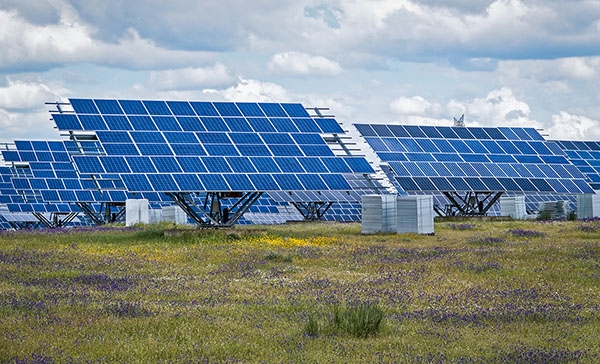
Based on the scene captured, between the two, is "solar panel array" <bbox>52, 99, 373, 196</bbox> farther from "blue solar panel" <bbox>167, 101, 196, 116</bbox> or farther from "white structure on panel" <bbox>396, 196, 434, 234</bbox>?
"white structure on panel" <bbox>396, 196, 434, 234</bbox>

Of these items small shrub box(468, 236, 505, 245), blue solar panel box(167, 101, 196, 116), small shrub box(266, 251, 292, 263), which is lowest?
small shrub box(266, 251, 292, 263)

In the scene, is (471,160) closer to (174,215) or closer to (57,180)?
(174,215)

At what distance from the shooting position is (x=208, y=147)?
35.6 m

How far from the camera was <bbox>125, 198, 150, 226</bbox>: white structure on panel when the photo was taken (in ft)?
166

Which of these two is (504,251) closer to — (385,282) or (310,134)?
(385,282)

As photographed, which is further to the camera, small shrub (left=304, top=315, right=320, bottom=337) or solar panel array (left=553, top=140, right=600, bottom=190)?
solar panel array (left=553, top=140, right=600, bottom=190)

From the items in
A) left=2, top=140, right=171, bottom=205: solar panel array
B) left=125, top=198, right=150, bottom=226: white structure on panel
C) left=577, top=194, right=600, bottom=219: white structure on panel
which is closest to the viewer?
left=125, top=198, right=150, bottom=226: white structure on panel

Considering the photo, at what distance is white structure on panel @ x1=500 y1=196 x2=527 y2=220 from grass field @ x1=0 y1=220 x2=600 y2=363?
2705cm

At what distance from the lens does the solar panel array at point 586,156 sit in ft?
234

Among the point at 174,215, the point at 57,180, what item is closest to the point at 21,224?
the point at 57,180

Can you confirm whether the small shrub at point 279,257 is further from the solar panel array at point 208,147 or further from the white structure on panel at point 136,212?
the white structure on panel at point 136,212

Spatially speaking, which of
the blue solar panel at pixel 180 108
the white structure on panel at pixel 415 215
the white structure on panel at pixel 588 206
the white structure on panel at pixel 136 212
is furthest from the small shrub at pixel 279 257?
the white structure on panel at pixel 588 206

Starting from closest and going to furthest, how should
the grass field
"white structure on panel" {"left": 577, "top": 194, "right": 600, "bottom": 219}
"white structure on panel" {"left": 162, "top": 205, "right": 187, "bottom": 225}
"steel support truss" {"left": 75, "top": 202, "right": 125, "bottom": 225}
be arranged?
the grass field
"white structure on panel" {"left": 577, "top": 194, "right": 600, "bottom": 219}
"white structure on panel" {"left": 162, "top": 205, "right": 187, "bottom": 225}
"steel support truss" {"left": 75, "top": 202, "right": 125, "bottom": 225}

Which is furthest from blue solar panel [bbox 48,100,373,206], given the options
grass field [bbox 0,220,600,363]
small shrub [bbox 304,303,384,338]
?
small shrub [bbox 304,303,384,338]
